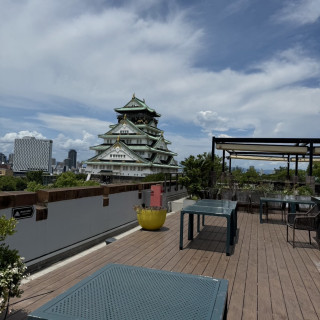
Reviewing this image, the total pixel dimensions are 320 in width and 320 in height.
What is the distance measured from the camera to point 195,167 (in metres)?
11.3

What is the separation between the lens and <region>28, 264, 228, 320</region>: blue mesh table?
156cm

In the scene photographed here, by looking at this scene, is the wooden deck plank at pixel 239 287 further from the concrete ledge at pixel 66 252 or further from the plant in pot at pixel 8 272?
the concrete ledge at pixel 66 252

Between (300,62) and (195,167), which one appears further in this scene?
(195,167)

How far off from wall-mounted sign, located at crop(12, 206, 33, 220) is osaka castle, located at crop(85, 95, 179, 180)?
159 ft

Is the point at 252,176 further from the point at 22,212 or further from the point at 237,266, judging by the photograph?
the point at 22,212

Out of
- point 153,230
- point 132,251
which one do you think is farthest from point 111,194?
point 132,251

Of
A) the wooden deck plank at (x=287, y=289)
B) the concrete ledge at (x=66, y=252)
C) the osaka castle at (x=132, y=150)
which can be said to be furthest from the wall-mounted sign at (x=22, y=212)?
the osaka castle at (x=132, y=150)

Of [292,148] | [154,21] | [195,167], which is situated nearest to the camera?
[154,21]

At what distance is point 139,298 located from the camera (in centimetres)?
174

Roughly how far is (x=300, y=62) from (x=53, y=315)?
37.8 feet

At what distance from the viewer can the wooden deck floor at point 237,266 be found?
297 cm

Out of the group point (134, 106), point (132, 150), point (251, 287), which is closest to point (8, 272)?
point (251, 287)

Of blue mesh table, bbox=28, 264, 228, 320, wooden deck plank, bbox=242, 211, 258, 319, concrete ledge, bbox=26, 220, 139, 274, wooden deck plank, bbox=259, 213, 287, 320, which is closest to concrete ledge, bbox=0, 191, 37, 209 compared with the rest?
concrete ledge, bbox=26, 220, 139, 274

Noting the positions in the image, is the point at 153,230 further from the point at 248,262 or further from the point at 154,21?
the point at 154,21
